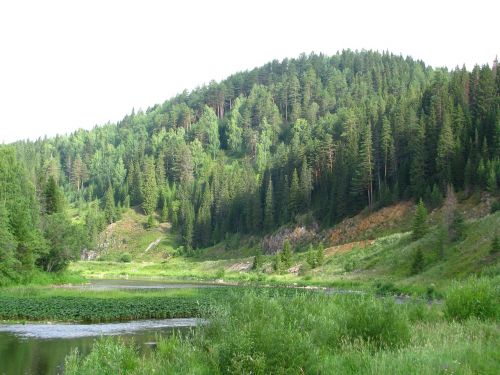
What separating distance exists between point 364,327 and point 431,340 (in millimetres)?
2387

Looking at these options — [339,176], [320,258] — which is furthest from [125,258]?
[320,258]

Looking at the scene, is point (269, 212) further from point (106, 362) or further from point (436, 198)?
point (106, 362)

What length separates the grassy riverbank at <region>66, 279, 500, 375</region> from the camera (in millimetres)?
12734

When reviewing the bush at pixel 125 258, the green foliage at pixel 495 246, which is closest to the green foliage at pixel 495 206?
the green foliage at pixel 495 246

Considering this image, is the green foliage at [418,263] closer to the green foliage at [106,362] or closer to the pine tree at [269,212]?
the green foliage at [106,362]

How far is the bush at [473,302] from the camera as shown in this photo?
21344mm

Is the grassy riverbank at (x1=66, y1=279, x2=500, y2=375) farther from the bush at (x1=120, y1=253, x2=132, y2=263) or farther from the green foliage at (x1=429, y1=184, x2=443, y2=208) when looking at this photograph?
the bush at (x1=120, y1=253, x2=132, y2=263)

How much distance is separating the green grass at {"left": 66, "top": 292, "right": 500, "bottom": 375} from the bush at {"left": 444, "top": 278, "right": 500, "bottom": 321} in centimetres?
180

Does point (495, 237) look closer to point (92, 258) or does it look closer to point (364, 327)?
point (364, 327)

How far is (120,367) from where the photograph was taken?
14.8m

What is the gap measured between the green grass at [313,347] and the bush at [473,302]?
1.80 meters

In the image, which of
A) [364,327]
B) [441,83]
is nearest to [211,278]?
[441,83]

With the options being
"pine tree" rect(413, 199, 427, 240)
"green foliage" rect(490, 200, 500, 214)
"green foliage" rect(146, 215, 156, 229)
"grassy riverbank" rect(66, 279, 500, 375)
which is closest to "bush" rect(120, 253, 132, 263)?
"green foliage" rect(146, 215, 156, 229)

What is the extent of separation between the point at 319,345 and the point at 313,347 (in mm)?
2941
